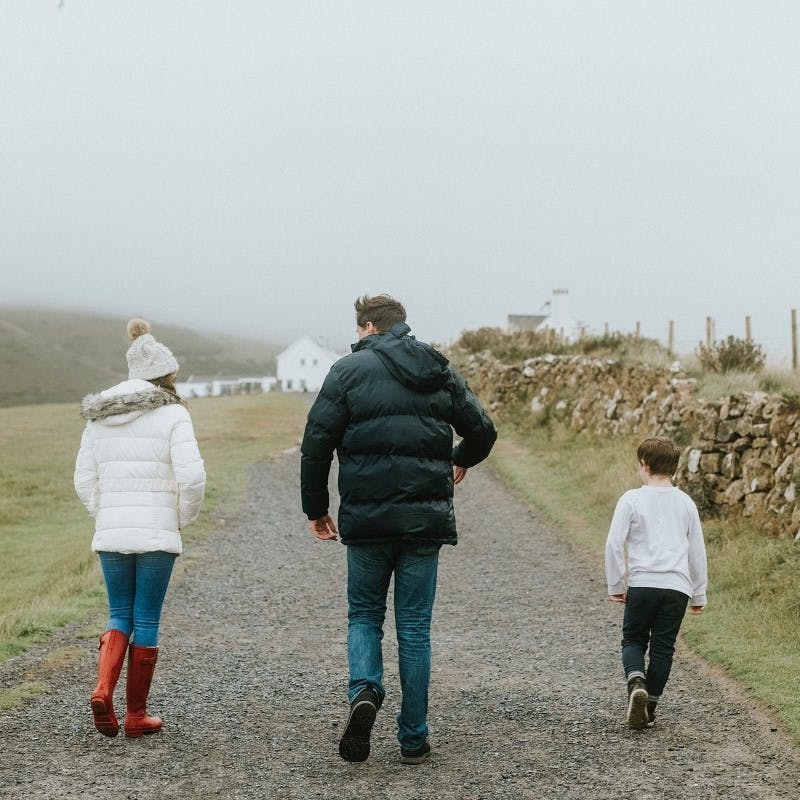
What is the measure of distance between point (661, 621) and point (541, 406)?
697 inches

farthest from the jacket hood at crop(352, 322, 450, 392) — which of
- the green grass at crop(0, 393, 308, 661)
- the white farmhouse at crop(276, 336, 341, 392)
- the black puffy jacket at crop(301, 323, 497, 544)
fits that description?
the white farmhouse at crop(276, 336, 341, 392)

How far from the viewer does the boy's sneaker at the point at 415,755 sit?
16.2 ft

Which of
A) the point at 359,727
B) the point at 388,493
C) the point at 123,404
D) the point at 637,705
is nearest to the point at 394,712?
the point at 359,727

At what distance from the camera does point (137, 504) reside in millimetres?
5297

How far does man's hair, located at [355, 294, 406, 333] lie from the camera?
5223mm

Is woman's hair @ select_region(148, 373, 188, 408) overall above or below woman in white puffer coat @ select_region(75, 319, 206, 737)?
above

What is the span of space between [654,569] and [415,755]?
1575 mm

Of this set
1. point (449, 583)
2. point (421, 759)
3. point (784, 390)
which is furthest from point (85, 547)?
point (421, 759)

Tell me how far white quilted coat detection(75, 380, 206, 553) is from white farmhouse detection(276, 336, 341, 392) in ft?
373

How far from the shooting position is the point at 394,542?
4957 mm

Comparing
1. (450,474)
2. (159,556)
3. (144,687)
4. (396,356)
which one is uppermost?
(396,356)

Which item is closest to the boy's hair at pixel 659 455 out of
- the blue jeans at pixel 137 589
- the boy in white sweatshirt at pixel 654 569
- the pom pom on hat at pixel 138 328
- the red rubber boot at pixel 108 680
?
the boy in white sweatshirt at pixel 654 569

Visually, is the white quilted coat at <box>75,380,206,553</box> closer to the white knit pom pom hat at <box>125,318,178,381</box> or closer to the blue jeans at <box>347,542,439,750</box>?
the white knit pom pom hat at <box>125,318,178,381</box>

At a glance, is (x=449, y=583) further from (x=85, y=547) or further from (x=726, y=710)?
(x=85, y=547)
